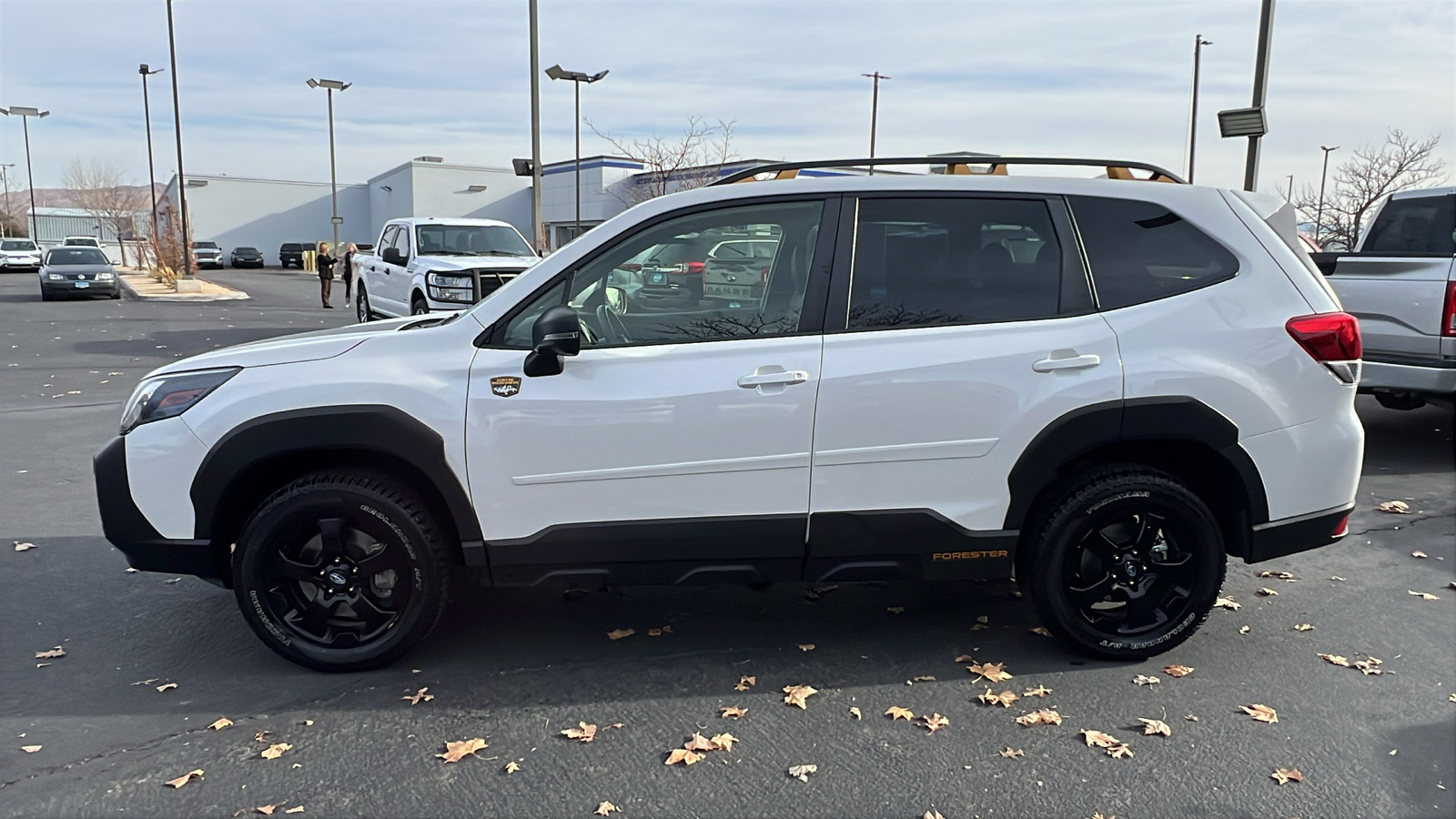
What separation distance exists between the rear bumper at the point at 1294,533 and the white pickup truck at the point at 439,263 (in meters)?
10.4

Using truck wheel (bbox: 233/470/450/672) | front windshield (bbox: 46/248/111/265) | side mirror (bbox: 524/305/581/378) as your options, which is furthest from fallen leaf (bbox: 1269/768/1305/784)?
front windshield (bbox: 46/248/111/265)

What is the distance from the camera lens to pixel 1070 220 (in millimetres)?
4164

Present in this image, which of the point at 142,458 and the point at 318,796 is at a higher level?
the point at 142,458

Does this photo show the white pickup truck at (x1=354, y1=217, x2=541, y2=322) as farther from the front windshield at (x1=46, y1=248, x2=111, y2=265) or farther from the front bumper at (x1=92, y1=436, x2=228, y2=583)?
the front windshield at (x1=46, y1=248, x2=111, y2=265)

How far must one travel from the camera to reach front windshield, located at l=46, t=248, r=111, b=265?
91.5 ft

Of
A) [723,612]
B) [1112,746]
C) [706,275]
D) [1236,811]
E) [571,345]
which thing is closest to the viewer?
[1236,811]

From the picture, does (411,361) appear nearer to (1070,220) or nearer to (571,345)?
(571,345)

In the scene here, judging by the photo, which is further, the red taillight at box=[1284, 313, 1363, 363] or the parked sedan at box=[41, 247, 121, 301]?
the parked sedan at box=[41, 247, 121, 301]

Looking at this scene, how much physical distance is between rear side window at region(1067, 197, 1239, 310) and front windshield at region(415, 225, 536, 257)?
11.9 meters

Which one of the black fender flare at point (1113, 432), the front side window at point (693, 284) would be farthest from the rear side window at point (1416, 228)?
the front side window at point (693, 284)

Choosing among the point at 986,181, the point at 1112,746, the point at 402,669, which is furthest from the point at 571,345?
the point at 1112,746

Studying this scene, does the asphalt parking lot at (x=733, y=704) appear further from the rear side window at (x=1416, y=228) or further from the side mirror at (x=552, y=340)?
the rear side window at (x=1416, y=228)

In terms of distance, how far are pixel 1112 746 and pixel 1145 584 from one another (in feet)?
2.91

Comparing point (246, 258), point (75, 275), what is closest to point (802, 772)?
point (75, 275)
